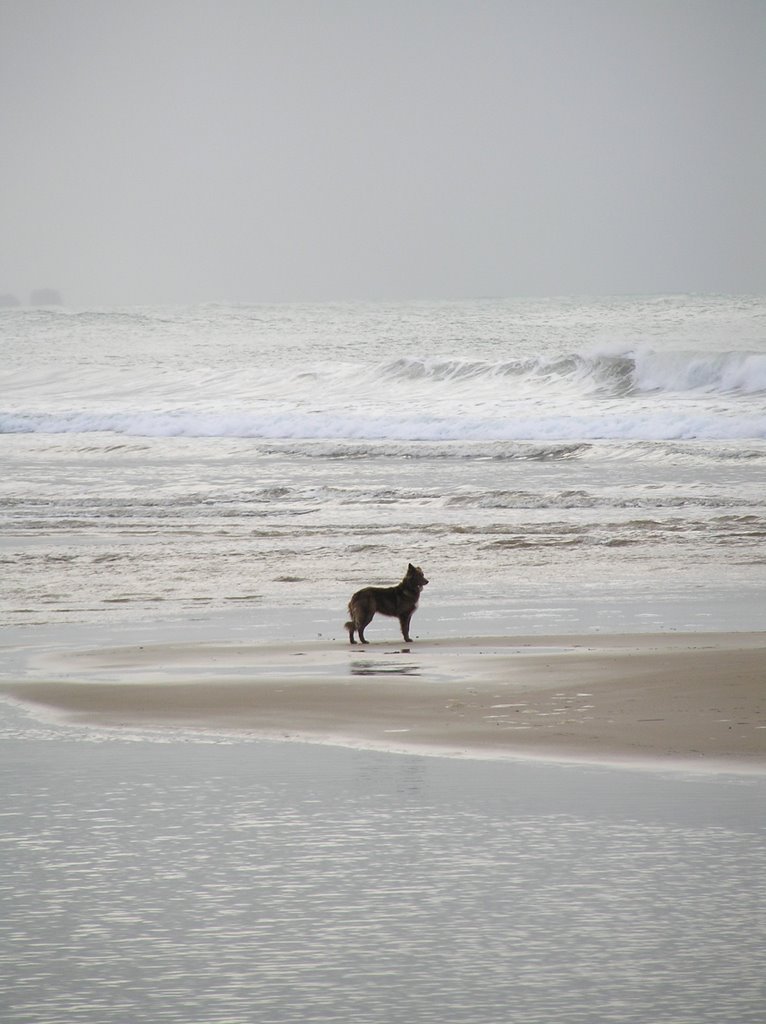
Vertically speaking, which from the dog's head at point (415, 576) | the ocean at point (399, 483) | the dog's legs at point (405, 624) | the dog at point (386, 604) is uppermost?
the ocean at point (399, 483)

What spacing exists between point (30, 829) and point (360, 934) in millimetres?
1445

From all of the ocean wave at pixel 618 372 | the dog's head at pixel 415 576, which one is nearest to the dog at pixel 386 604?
the dog's head at pixel 415 576

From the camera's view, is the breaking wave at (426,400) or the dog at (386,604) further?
the breaking wave at (426,400)

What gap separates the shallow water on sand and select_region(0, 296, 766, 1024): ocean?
0.04 feet

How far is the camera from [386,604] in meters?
9.38

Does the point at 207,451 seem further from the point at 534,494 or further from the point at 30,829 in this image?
the point at 30,829

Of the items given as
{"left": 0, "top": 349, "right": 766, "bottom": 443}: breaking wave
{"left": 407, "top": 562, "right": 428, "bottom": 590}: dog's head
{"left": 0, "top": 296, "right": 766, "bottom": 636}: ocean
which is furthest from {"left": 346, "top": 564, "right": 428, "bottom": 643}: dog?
{"left": 0, "top": 349, "right": 766, "bottom": 443}: breaking wave

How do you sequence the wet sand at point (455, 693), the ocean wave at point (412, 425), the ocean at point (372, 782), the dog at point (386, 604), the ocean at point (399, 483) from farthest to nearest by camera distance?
1. the ocean wave at point (412, 425)
2. the ocean at point (399, 483)
3. the dog at point (386, 604)
4. the wet sand at point (455, 693)
5. the ocean at point (372, 782)

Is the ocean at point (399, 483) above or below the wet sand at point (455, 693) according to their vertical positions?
above

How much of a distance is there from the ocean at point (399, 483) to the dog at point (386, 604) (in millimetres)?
333

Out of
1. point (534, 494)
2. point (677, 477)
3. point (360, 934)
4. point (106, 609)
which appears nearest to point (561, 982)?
point (360, 934)

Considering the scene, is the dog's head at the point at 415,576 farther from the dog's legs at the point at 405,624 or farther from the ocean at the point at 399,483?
the ocean at the point at 399,483

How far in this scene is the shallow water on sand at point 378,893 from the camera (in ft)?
10.4

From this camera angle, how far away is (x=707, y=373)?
38.2 meters
